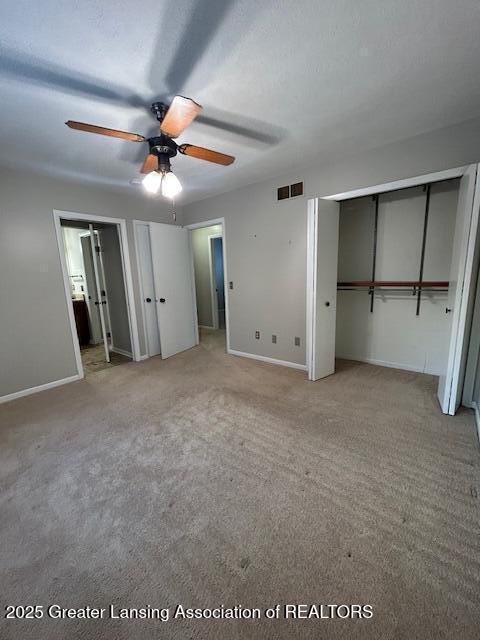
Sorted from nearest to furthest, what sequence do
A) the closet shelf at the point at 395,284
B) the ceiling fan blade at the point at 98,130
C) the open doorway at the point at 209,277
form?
the ceiling fan blade at the point at 98,130 → the closet shelf at the point at 395,284 → the open doorway at the point at 209,277

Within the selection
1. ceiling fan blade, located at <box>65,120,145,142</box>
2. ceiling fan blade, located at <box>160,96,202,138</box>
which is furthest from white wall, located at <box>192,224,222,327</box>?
ceiling fan blade, located at <box>160,96,202,138</box>

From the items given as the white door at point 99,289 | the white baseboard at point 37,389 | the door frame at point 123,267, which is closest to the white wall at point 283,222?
the door frame at point 123,267

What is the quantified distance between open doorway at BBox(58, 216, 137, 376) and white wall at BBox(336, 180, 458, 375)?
130 inches

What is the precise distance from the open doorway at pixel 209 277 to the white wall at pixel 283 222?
1.47 meters

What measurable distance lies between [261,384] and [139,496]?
1.74 meters

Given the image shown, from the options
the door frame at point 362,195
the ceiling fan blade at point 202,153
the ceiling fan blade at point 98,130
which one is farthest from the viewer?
the door frame at point 362,195

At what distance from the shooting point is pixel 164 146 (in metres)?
1.86

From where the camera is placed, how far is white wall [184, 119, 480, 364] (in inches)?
91.5

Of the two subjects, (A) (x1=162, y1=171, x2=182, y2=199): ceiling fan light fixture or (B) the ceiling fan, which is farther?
(A) (x1=162, y1=171, x2=182, y2=199): ceiling fan light fixture

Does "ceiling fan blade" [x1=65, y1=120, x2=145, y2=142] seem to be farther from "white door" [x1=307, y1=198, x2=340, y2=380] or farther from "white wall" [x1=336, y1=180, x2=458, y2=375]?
"white wall" [x1=336, y1=180, x2=458, y2=375]

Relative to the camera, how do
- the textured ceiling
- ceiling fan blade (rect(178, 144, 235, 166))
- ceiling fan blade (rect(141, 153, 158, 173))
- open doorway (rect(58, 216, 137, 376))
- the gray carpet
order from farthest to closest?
open doorway (rect(58, 216, 137, 376)) < ceiling fan blade (rect(141, 153, 158, 173)) < ceiling fan blade (rect(178, 144, 235, 166)) < the textured ceiling < the gray carpet

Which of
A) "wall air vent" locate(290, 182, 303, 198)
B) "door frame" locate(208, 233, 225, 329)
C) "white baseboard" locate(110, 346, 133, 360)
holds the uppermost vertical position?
"wall air vent" locate(290, 182, 303, 198)

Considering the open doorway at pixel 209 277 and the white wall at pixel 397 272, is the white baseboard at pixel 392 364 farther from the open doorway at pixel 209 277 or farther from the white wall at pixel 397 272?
the open doorway at pixel 209 277

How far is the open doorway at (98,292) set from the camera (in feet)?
12.7
